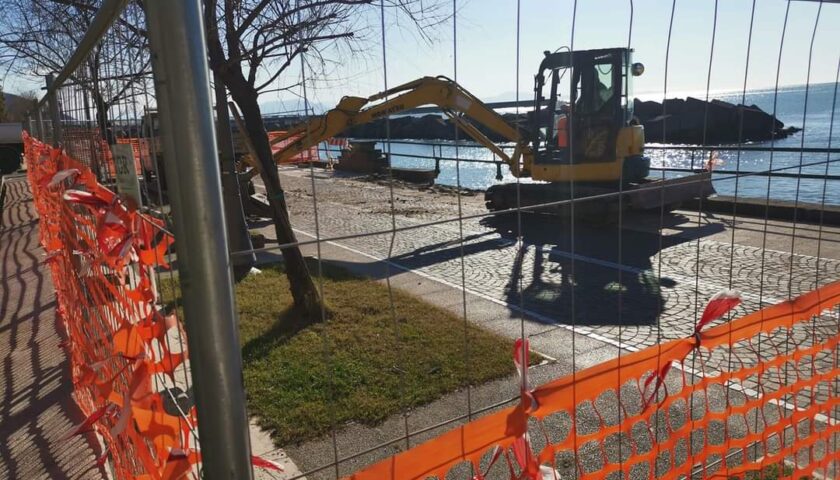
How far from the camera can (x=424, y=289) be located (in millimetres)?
7926

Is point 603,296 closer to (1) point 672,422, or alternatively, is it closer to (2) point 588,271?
(2) point 588,271

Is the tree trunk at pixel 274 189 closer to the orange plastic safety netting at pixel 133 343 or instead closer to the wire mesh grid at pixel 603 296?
the wire mesh grid at pixel 603 296

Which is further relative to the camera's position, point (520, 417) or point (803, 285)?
point (803, 285)

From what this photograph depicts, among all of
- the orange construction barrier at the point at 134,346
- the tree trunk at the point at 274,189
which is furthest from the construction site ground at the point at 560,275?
the orange construction barrier at the point at 134,346

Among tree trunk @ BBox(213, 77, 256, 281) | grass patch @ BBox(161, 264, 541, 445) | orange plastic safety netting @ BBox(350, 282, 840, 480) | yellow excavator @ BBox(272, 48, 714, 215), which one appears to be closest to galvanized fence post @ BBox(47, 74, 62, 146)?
grass patch @ BBox(161, 264, 541, 445)

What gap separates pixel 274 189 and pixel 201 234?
5439 millimetres

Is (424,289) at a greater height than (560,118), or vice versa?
(560,118)

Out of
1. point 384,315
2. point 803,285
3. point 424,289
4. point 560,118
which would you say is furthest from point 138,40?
point 560,118

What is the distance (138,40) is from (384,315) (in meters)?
5.13

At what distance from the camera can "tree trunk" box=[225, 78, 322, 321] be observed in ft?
21.2

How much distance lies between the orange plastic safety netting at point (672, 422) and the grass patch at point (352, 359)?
99 centimetres

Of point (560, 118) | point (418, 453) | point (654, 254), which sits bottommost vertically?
point (654, 254)

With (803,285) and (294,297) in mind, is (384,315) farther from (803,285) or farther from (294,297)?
(803,285)

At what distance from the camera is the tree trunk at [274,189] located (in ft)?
21.2
